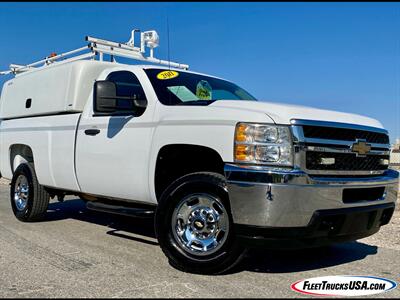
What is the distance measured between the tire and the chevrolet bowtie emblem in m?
1.23

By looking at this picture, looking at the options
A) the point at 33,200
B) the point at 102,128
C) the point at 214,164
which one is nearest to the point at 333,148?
the point at 214,164

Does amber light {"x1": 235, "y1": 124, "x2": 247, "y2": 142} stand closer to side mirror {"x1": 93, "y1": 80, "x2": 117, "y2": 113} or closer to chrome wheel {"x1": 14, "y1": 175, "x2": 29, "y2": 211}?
side mirror {"x1": 93, "y1": 80, "x2": 117, "y2": 113}

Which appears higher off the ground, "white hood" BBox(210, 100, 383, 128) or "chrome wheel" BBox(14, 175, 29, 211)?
"white hood" BBox(210, 100, 383, 128)

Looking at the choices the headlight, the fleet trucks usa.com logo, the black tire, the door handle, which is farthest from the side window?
the fleet trucks usa.com logo

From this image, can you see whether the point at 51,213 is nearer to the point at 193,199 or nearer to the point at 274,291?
the point at 193,199

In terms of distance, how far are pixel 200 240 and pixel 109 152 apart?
1614 mm

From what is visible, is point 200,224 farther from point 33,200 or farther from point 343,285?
point 33,200

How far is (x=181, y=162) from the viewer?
4672 millimetres

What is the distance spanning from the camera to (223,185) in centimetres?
393

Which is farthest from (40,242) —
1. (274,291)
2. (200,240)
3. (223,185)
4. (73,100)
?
(274,291)

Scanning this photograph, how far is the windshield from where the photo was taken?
4.89 m

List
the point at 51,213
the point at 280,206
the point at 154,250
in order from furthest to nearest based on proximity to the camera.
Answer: the point at 51,213 < the point at 154,250 < the point at 280,206

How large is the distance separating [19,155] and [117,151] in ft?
10.1

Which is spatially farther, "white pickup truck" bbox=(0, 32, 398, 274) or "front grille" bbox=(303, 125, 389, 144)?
"front grille" bbox=(303, 125, 389, 144)
